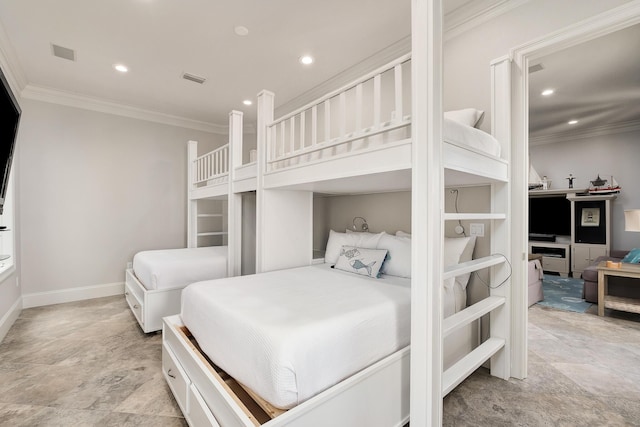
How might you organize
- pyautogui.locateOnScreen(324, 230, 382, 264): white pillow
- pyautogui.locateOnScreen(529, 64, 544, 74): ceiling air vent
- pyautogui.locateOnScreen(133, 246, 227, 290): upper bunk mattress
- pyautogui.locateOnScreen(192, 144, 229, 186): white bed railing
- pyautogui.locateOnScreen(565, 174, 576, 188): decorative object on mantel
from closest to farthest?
pyautogui.locateOnScreen(324, 230, 382, 264): white pillow → pyautogui.locateOnScreen(133, 246, 227, 290): upper bunk mattress → pyautogui.locateOnScreen(529, 64, 544, 74): ceiling air vent → pyautogui.locateOnScreen(192, 144, 229, 186): white bed railing → pyautogui.locateOnScreen(565, 174, 576, 188): decorative object on mantel

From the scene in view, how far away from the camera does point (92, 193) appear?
3.75 metres

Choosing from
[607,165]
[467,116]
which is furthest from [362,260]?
[607,165]

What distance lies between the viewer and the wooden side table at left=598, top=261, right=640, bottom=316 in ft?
9.61

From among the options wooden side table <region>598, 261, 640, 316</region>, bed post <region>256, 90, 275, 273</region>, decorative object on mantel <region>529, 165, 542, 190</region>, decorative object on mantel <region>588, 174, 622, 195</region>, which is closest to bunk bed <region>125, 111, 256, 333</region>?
bed post <region>256, 90, 275, 273</region>

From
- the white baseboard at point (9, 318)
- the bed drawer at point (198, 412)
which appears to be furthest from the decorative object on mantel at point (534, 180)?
the white baseboard at point (9, 318)

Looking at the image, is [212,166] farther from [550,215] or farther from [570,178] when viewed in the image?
[550,215]

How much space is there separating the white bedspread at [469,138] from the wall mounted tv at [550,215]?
510 cm

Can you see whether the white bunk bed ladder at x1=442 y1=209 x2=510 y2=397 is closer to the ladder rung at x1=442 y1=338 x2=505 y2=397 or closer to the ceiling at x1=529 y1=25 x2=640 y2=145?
the ladder rung at x1=442 y1=338 x2=505 y2=397

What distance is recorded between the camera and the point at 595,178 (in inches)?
199

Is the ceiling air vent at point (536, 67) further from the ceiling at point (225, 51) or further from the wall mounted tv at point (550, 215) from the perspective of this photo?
the wall mounted tv at point (550, 215)

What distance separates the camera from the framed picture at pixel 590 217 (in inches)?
196

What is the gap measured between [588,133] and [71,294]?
843 centimetres

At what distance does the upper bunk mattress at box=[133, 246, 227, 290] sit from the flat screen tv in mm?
1133

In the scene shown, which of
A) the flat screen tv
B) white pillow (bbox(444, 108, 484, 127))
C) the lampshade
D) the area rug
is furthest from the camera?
the area rug
